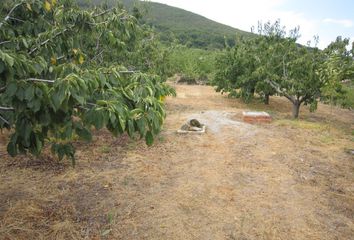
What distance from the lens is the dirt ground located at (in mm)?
3918

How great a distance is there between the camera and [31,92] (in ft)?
7.11

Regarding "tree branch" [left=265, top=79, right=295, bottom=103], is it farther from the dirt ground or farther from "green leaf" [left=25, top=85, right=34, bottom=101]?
"green leaf" [left=25, top=85, right=34, bottom=101]

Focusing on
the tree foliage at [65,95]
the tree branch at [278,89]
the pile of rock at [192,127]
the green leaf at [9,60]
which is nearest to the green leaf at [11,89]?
the tree foliage at [65,95]

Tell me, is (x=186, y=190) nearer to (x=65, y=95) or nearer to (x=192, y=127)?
(x=65, y=95)

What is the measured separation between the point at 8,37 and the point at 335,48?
919cm

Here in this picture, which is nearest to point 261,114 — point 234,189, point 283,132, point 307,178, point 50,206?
point 283,132

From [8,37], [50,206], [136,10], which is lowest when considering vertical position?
[50,206]

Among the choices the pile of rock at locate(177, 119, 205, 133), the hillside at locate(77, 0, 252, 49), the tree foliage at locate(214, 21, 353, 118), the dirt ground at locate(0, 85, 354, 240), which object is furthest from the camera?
the hillside at locate(77, 0, 252, 49)

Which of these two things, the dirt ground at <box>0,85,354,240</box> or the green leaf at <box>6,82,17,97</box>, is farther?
the dirt ground at <box>0,85,354,240</box>

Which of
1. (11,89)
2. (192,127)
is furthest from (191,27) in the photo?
(11,89)

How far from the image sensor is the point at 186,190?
4922mm

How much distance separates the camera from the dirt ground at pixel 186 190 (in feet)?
12.9

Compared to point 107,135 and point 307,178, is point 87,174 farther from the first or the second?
point 307,178

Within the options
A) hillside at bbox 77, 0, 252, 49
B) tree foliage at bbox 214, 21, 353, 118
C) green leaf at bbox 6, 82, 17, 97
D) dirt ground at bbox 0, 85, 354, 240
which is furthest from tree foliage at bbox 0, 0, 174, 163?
hillside at bbox 77, 0, 252, 49
